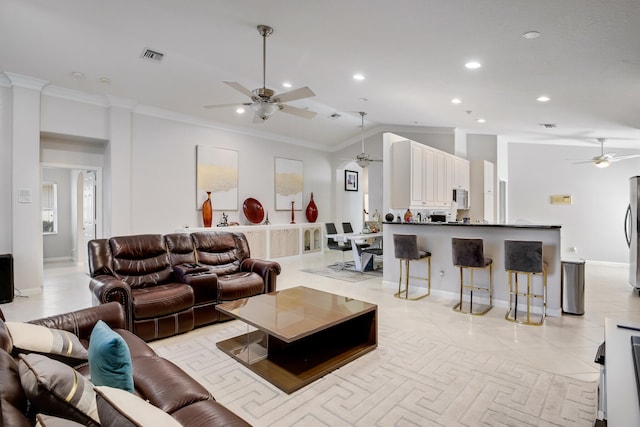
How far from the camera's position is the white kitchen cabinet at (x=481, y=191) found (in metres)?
7.36

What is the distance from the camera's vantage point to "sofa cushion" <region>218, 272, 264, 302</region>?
363 centimetres

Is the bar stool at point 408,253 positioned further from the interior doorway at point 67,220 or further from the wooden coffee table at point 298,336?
the interior doorway at point 67,220

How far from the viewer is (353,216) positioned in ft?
35.6

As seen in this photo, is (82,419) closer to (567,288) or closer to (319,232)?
(567,288)

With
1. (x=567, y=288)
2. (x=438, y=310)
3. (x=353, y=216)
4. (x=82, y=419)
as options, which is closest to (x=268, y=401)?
(x=82, y=419)

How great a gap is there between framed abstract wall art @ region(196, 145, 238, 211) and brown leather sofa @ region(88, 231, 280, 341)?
2.72m

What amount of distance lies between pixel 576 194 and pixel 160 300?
351 inches

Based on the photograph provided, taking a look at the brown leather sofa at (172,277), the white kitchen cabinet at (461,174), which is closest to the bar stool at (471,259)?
the brown leather sofa at (172,277)

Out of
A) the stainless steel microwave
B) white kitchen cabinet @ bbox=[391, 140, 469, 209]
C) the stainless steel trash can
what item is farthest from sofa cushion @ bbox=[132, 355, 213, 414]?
the stainless steel microwave

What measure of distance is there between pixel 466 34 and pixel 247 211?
5.63m

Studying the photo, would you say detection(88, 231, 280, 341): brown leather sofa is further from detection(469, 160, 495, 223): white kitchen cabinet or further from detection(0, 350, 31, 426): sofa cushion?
detection(469, 160, 495, 223): white kitchen cabinet

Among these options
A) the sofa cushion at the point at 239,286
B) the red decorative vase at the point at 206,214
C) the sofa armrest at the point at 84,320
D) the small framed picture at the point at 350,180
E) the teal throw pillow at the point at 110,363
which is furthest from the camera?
the small framed picture at the point at 350,180

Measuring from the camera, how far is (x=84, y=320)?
2170mm

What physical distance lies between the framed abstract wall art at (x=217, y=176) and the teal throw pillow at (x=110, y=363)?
5.80 metres
